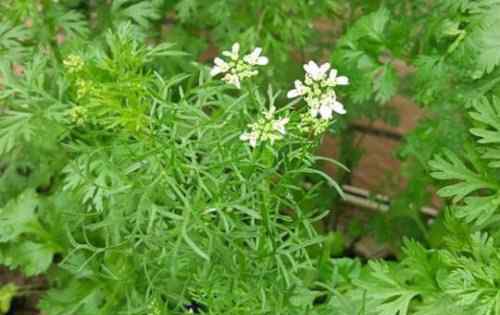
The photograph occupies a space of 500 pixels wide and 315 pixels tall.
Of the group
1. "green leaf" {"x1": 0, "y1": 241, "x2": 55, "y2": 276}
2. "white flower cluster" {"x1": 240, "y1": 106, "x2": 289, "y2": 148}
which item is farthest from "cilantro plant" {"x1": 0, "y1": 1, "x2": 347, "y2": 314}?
"green leaf" {"x1": 0, "y1": 241, "x2": 55, "y2": 276}

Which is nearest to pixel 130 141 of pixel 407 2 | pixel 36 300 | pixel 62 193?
pixel 62 193

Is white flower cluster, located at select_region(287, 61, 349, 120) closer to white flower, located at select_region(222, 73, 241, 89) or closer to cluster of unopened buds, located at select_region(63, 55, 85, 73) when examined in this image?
white flower, located at select_region(222, 73, 241, 89)

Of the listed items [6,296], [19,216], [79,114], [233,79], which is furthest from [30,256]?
[233,79]

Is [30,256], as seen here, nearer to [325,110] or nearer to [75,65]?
[75,65]

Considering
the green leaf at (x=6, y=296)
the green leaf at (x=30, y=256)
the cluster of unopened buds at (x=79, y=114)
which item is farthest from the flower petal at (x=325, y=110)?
the green leaf at (x=6, y=296)

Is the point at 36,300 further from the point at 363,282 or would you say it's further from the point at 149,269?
the point at 363,282

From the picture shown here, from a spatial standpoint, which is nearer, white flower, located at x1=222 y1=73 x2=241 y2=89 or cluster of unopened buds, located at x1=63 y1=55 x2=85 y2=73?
white flower, located at x1=222 y1=73 x2=241 y2=89

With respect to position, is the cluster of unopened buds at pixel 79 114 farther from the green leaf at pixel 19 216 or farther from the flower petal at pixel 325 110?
the green leaf at pixel 19 216

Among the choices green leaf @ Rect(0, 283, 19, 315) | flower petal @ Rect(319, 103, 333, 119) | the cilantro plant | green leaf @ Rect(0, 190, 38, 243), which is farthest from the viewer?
green leaf @ Rect(0, 283, 19, 315)
